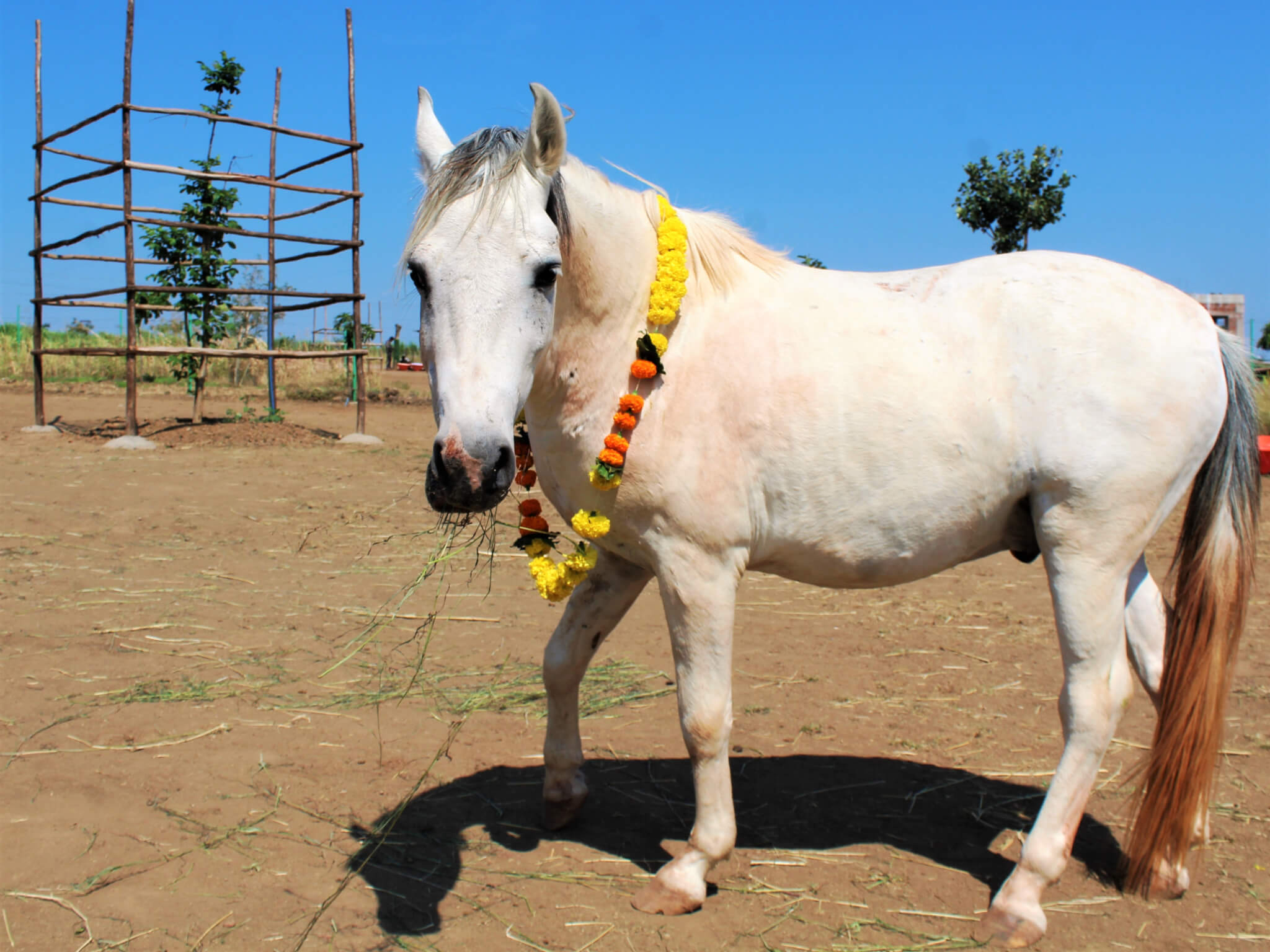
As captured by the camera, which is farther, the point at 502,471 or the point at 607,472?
the point at 607,472

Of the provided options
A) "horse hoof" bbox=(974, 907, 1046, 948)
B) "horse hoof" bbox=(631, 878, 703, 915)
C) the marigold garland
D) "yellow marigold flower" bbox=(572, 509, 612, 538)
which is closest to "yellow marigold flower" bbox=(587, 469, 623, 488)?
the marigold garland

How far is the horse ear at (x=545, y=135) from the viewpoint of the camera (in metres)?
2.06

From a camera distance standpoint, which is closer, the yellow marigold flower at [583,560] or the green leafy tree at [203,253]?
the yellow marigold flower at [583,560]

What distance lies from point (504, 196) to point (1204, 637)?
7.86ft

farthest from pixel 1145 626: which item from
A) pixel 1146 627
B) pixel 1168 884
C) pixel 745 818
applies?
pixel 745 818

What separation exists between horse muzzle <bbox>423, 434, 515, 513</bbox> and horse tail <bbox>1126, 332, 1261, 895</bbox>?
2.17 m

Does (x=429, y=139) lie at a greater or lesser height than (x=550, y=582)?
greater

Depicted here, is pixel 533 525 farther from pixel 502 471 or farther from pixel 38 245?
pixel 38 245

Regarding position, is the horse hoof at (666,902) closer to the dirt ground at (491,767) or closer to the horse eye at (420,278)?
the dirt ground at (491,767)

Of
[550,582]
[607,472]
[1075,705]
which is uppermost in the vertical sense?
[607,472]

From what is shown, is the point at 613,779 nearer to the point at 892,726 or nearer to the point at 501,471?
the point at 892,726

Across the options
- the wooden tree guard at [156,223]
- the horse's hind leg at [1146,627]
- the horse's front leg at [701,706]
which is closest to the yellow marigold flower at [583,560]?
the horse's front leg at [701,706]

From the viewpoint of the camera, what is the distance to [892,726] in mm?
3900

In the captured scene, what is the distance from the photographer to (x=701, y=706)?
2.49m
